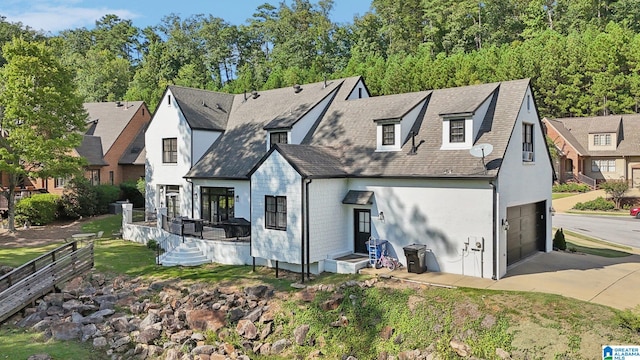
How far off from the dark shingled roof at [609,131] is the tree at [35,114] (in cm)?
4392

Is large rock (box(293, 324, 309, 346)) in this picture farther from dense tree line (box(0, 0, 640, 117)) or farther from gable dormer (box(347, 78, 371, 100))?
dense tree line (box(0, 0, 640, 117))

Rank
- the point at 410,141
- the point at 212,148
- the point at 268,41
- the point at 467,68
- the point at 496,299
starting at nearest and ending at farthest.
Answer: the point at 496,299 < the point at 410,141 < the point at 212,148 < the point at 467,68 < the point at 268,41

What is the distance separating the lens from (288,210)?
16516 mm

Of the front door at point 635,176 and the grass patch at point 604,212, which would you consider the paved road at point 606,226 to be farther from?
the front door at point 635,176

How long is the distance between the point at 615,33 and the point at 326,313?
52.8 metres

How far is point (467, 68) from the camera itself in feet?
159

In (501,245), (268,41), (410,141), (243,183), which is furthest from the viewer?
(268,41)

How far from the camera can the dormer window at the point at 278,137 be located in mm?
21312

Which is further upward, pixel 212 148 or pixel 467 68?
pixel 467 68

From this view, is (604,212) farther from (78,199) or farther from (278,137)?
(78,199)

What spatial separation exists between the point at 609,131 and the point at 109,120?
47435 millimetres

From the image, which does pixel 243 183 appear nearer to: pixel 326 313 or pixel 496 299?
pixel 326 313

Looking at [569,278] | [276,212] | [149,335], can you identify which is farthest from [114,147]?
[569,278]

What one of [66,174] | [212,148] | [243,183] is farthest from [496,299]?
[66,174]
